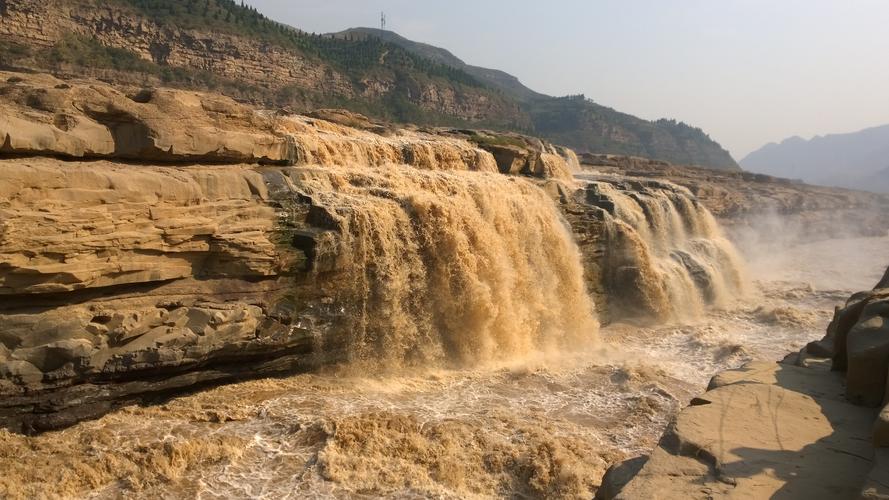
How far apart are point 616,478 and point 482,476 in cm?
216

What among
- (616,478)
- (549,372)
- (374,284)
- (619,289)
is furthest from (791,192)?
(616,478)

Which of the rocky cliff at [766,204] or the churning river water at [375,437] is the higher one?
the rocky cliff at [766,204]

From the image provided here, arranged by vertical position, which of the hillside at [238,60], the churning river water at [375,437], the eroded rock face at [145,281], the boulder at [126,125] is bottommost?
the churning river water at [375,437]

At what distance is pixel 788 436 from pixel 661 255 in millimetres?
12514

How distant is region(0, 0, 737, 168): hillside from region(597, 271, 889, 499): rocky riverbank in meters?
18.6

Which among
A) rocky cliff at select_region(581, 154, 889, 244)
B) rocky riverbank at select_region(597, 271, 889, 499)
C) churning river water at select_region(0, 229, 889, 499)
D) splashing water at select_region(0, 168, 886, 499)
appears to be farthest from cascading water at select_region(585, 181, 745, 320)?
rocky riverbank at select_region(597, 271, 889, 499)

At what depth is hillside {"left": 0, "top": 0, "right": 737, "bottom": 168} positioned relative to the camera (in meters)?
28.1

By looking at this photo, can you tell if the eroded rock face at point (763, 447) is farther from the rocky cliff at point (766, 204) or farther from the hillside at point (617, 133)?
the hillside at point (617, 133)

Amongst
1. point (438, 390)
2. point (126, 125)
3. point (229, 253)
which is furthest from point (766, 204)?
point (126, 125)

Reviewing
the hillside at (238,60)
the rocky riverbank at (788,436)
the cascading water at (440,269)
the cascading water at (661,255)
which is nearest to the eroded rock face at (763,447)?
the rocky riverbank at (788,436)

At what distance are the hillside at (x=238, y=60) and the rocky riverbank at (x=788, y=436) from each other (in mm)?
18627

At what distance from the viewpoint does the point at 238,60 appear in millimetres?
39312

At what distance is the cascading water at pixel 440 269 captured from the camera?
31.1 feet

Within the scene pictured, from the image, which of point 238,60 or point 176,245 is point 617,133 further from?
point 176,245
